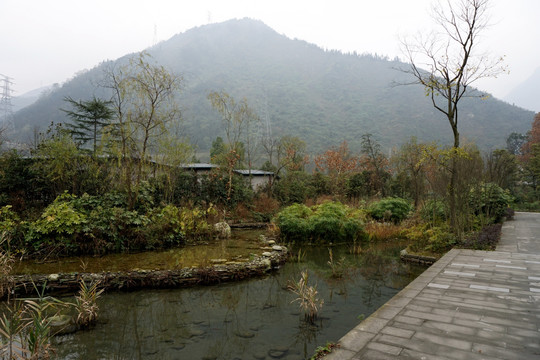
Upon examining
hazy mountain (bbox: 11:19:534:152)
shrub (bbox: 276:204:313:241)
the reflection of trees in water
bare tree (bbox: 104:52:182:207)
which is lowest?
the reflection of trees in water

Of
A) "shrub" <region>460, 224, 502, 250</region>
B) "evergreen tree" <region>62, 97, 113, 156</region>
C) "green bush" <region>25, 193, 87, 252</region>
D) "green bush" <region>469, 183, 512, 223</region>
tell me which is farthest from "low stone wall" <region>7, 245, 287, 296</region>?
"evergreen tree" <region>62, 97, 113, 156</region>

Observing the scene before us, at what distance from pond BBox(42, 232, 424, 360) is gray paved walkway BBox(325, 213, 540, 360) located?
918 mm

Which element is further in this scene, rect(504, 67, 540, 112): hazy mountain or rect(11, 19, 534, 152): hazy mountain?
rect(504, 67, 540, 112): hazy mountain

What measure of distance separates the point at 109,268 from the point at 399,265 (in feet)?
21.8

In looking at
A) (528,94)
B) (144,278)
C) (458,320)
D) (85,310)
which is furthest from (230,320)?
(528,94)

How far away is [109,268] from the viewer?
20.8ft

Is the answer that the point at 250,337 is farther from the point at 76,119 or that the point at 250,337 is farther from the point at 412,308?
the point at 76,119

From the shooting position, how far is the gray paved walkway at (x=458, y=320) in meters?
2.50

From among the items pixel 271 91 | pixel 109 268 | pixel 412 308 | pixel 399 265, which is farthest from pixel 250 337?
pixel 271 91

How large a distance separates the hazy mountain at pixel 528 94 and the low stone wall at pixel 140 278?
515 ft

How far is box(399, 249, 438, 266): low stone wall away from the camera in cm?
729

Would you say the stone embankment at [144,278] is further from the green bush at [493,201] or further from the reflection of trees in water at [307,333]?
the green bush at [493,201]

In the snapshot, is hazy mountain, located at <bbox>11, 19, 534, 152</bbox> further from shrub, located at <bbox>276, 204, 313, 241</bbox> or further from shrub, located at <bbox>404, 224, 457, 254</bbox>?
shrub, located at <bbox>404, 224, 457, 254</bbox>

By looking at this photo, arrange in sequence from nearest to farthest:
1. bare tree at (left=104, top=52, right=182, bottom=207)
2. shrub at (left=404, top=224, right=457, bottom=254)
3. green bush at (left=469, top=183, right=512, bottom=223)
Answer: shrub at (left=404, top=224, right=457, bottom=254) < bare tree at (left=104, top=52, right=182, bottom=207) < green bush at (left=469, top=183, right=512, bottom=223)
